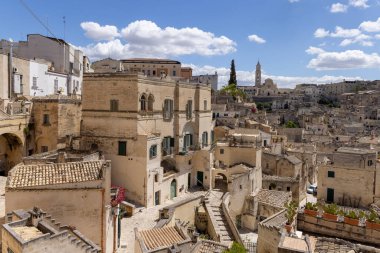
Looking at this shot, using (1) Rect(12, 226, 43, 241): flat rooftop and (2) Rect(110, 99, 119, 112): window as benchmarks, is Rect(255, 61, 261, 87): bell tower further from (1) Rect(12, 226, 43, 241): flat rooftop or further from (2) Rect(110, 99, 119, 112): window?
(1) Rect(12, 226, 43, 241): flat rooftop

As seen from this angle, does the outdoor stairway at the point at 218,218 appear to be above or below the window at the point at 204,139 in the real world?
below

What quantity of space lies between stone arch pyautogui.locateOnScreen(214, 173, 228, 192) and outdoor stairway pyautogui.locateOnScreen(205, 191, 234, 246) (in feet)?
8.77

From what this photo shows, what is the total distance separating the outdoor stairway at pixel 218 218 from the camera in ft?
76.7

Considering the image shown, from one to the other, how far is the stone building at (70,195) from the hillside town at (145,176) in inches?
1.8

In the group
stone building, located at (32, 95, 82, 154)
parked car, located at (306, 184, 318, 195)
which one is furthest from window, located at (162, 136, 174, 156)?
parked car, located at (306, 184, 318, 195)

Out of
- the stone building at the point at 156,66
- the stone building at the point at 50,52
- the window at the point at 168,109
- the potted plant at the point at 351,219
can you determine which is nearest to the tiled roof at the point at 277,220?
the potted plant at the point at 351,219

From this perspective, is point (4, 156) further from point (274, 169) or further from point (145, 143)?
point (274, 169)

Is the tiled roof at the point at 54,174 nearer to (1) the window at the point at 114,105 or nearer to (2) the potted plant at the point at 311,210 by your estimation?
(1) the window at the point at 114,105

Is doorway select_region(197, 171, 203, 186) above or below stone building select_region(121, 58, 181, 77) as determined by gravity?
below

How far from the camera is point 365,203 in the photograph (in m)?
33.6

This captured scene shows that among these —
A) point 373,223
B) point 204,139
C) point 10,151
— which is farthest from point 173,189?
point 373,223

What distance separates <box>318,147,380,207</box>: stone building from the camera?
33.5m

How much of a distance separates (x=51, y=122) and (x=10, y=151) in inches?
162

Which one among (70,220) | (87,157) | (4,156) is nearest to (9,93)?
(4,156)
